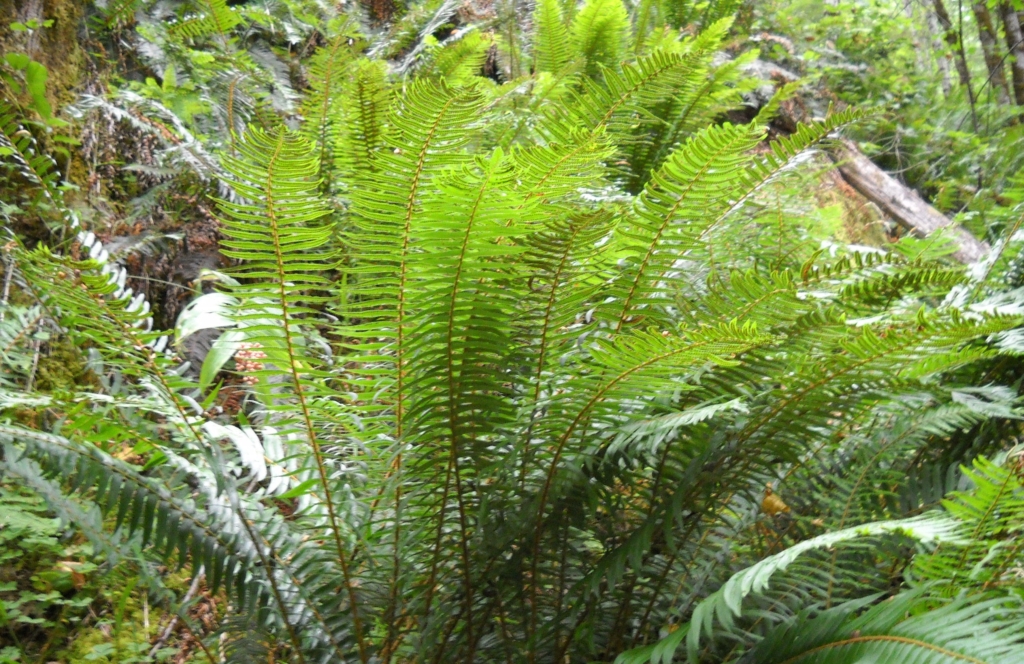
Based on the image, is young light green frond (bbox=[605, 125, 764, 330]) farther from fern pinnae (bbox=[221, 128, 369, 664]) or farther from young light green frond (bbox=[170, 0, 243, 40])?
young light green frond (bbox=[170, 0, 243, 40])

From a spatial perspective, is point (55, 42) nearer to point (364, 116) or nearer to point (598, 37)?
point (364, 116)

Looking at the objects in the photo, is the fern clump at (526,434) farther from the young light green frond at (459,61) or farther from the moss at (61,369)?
the young light green frond at (459,61)

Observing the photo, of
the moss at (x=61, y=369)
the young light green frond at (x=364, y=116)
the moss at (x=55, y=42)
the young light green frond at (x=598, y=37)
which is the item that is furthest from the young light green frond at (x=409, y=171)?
the young light green frond at (x=598, y=37)

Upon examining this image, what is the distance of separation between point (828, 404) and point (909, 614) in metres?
0.37

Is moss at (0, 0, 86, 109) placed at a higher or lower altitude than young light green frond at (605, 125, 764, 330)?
higher

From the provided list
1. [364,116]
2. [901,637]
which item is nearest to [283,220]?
[901,637]

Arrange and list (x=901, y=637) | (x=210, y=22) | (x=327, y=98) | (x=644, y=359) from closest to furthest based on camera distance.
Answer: (x=901, y=637), (x=644, y=359), (x=327, y=98), (x=210, y=22)

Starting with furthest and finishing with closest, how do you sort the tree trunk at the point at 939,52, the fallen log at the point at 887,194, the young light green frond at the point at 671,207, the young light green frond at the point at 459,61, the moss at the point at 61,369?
the tree trunk at the point at 939,52 → the fallen log at the point at 887,194 → the young light green frond at the point at 459,61 → the moss at the point at 61,369 → the young light green frond at the point at 671,207

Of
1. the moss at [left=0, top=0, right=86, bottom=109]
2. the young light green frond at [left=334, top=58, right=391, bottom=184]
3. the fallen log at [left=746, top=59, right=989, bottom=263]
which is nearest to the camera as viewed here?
the young light green frond at [left=334, top=58, right=391, bottom=184]

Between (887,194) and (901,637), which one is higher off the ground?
(887,194)

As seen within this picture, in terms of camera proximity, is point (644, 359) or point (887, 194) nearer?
point (644, 359)

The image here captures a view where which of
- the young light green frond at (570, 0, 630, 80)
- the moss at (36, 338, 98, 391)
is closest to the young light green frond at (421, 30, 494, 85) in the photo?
the young light green frond at (570, 0, 630, 80)

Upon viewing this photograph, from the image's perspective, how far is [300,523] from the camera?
4.58ft

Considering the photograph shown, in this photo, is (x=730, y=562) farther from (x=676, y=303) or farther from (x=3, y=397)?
(x=3, y=397)
